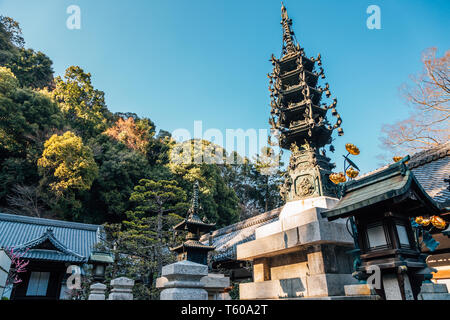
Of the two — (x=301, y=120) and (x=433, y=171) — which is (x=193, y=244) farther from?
(x=433, y=171)

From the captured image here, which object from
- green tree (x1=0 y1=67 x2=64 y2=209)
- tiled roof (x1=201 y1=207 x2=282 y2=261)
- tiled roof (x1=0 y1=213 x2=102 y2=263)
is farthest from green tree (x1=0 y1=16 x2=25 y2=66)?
tiled roof (x1=201 y1=207 x2=282 y2=261)

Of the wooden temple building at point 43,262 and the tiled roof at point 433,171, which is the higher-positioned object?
the tiled roof at point 433,171

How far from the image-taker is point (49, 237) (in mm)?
15016

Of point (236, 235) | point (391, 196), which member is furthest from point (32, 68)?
point (391, 196)

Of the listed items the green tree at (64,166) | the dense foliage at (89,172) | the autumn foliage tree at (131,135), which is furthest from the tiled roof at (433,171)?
the autumn foliage tree at (131,135)

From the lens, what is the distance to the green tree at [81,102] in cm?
3123

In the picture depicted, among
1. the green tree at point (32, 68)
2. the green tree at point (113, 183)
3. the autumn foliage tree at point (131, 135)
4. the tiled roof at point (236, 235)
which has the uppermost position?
the green tree at point (32, 68)

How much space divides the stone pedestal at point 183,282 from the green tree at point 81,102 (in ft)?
101

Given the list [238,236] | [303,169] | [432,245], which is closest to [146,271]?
[238,236]

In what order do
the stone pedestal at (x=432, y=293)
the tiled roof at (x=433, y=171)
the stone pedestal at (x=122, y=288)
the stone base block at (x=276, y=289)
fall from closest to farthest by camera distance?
the stone pedestal at (x=432, y=293) < the stone base block at (x=276, y=289) < the tiled roof at (x=433, y=171) < the stone pedestal at (x=122, y=288)

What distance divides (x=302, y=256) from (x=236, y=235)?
12621 mm

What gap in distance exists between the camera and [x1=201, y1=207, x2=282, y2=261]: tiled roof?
14.7 metres

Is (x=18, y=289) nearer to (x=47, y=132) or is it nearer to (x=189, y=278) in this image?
(x=47, y=132)

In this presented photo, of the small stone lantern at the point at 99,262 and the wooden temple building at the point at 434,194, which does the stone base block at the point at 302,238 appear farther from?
the small stone lantern at the point at 99,262
